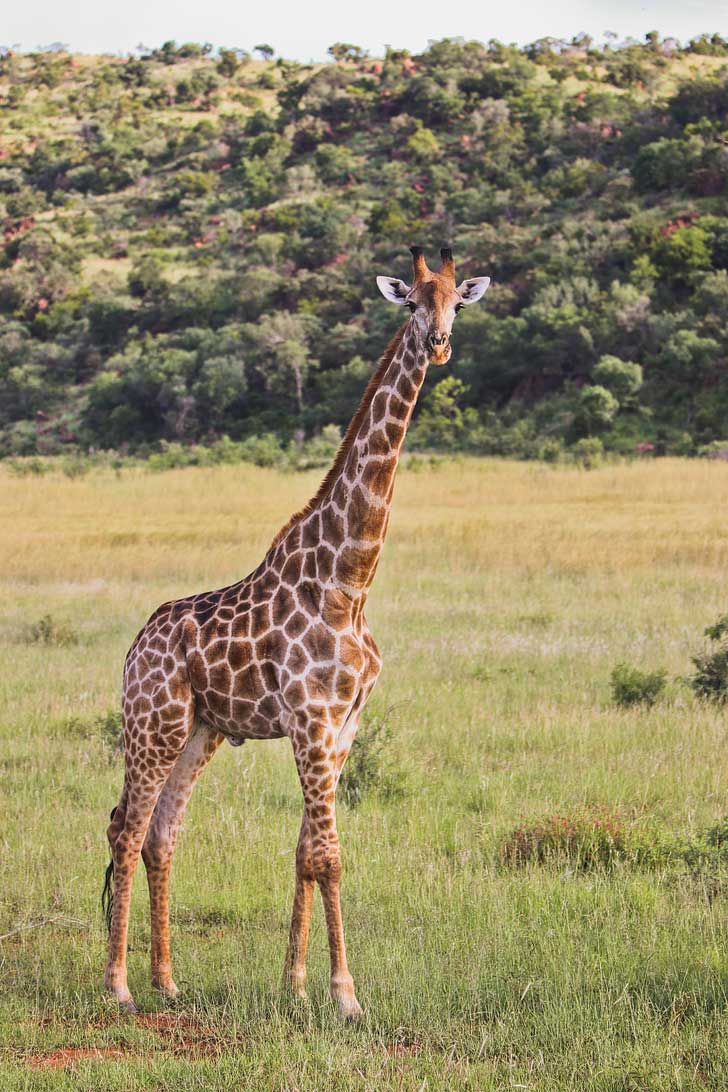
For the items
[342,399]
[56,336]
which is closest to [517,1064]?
[342,399]

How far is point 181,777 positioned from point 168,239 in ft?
238

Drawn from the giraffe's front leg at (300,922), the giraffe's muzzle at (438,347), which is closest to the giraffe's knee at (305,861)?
the giraffe's front leg at (300,922)

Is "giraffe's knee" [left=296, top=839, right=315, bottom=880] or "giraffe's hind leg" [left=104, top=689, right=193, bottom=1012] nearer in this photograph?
"giraffe's knee" [left=296, top=839, right=315, bottom=880]

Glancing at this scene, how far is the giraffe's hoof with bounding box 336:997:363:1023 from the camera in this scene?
215 inches

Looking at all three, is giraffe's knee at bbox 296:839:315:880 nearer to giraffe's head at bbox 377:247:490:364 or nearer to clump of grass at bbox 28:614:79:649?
giraffe's head at bbox 377:247:490:364

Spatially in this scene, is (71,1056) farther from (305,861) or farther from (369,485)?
(369,485)

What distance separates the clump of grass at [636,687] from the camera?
11.7m

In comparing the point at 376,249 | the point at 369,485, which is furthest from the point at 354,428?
the point at 376,249

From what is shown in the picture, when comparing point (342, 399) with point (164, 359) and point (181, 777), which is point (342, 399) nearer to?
point (164, 359)

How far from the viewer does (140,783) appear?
5.98m

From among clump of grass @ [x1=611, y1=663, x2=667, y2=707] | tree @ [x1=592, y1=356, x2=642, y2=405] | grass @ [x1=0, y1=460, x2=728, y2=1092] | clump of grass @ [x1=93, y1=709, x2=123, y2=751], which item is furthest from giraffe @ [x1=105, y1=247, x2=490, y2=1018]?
tree @ [x1=592, y1=356, x2=642, y2=405]

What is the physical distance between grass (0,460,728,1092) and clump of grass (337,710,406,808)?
0.09m

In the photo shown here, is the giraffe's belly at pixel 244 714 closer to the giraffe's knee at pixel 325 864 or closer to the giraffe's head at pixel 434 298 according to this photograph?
the giraffe's knee at pixel 325 864

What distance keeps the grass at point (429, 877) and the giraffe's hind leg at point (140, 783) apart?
0.31 m
